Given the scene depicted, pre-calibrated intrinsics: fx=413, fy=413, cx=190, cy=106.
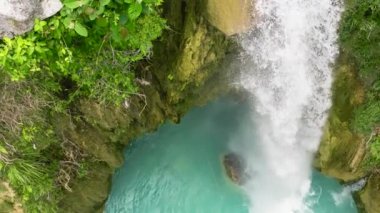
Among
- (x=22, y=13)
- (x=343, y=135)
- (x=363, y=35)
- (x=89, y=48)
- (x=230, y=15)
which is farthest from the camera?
(x=343, y=135)

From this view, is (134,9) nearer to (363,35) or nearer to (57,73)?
(57,73)

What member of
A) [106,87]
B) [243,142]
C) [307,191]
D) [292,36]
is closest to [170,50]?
[106,87]

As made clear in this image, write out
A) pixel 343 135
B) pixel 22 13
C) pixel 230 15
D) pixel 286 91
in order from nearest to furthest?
pixel 22 13
pixel 230 15
pixel 343 135
pixel 286 91

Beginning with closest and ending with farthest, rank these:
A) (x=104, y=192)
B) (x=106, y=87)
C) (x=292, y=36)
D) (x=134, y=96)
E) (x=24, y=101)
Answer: (x=24, y=101) → (x=106, y=87) → (x=134, y=96) → (x=292, y=36) → (x=104, y=192)

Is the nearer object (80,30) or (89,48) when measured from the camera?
(80,30)

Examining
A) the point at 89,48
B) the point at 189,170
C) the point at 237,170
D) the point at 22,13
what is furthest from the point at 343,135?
the point at 22,13

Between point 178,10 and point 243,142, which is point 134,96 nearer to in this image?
point 178,10

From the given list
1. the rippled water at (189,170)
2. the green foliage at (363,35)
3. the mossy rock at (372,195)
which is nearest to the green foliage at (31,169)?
the rippled water at (189,170)

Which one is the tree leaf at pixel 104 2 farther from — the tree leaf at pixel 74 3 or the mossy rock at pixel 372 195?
the mossy rock at pixel 372 195
